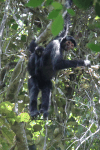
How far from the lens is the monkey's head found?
11.3ft

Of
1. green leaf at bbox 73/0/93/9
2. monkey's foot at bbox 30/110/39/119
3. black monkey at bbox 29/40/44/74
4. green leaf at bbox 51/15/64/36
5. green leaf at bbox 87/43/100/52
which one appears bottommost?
monkey's foot at bbox 30/110/39/119

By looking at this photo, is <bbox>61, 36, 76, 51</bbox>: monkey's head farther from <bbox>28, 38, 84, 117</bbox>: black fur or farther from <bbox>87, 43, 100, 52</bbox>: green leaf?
<bbox>87, 43, 100, 52</bbox>: green leaf

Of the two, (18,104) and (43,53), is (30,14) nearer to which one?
(43,53)

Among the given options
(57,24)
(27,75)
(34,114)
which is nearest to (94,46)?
(57,24)

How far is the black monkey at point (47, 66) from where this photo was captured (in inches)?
135

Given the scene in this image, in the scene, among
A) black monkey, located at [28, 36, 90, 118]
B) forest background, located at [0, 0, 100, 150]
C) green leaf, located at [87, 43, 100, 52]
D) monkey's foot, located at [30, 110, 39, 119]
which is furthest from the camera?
monkey's foot, located at [30, 110, 39, 119]

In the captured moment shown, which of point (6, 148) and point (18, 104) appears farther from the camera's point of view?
point (18, 104)

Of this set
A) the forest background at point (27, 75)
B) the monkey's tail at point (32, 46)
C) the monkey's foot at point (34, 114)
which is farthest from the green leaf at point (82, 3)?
the monkey's foot at point (34, 114)

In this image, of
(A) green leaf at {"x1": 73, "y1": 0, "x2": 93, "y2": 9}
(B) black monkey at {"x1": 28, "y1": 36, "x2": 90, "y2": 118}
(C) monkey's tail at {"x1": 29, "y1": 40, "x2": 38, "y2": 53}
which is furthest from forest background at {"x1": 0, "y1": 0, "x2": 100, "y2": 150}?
(A) green leaf at {"x1": 73, "y1": 0, "x2": 93, "y2": 9}

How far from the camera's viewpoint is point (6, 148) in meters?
2.98

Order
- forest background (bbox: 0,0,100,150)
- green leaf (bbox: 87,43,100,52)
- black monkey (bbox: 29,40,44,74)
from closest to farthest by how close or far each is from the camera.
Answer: green leaf (bbox: 87,43,100,52) → forest background (bbox: 0,0,100,150) → black monkey (bbox: 29,40,44,74)

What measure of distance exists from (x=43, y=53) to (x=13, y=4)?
2.02 meters

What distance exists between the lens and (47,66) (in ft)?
12.0

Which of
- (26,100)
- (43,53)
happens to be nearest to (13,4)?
(43,53)
